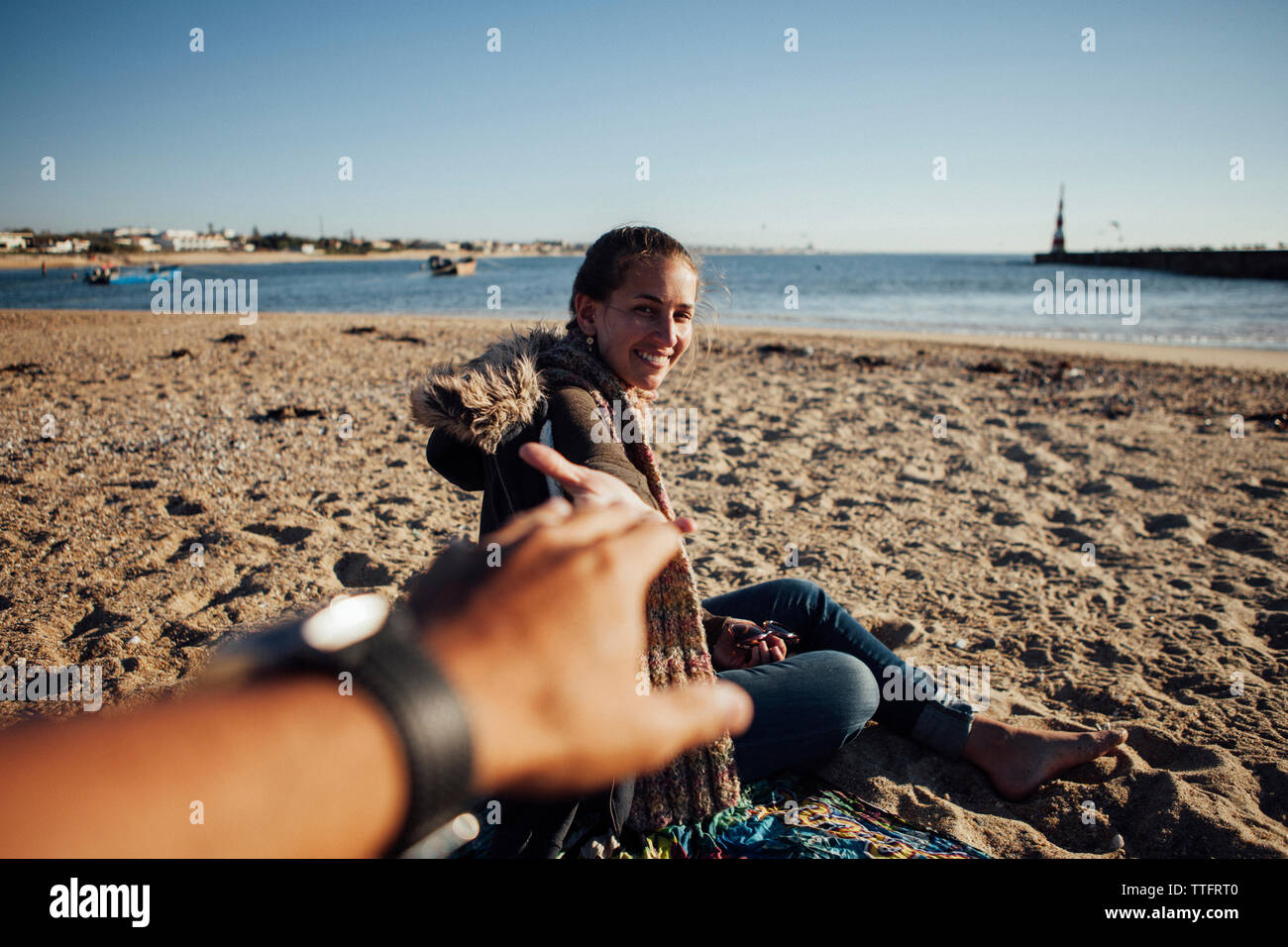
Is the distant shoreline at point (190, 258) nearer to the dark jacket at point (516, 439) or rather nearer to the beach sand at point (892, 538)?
the beach sand at point (892, 538)

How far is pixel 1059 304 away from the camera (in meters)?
29.4

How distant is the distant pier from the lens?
138 feet

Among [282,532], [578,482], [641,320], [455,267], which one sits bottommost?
[282,532]

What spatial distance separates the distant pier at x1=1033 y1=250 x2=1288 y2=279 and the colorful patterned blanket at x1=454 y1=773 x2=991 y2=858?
54.0m

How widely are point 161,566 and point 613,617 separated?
13.5ft

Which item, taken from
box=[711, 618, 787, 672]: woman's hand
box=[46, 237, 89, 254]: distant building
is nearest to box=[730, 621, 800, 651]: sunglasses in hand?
box=[711, 618, 787, 672]: woman's hand

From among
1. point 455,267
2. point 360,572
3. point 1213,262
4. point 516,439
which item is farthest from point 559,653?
point 1213,262

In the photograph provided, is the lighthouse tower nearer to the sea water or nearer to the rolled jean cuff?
the sea water

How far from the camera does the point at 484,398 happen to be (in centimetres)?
197

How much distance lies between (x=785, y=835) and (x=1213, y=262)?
61.3 metres

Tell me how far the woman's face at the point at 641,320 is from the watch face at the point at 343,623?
200 cm

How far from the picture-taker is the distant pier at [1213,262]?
42.0 meters

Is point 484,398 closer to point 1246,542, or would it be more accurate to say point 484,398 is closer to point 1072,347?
point 1246,542
